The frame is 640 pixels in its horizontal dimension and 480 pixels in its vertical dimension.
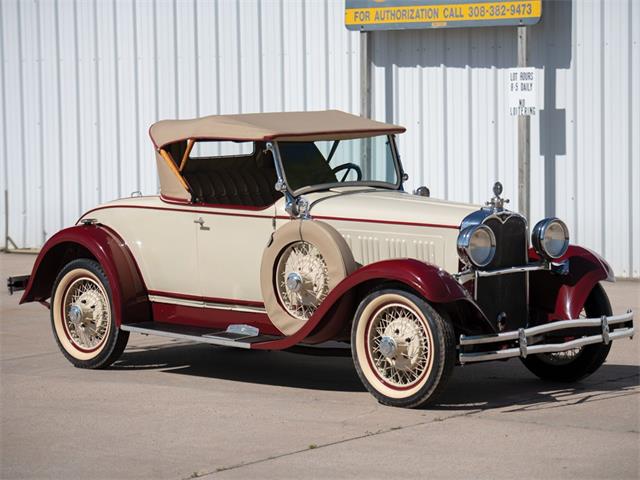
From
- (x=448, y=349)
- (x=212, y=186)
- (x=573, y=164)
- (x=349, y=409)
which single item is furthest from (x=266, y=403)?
(x=573, y=164)

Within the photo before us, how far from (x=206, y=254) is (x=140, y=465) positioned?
257 cm

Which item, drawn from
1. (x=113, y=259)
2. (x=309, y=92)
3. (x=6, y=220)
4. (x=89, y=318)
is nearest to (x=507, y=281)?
(x=113, y=259)

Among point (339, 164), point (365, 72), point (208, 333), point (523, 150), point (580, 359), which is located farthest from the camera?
point (365, 72)

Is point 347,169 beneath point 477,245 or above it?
above

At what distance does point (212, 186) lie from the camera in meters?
8.41

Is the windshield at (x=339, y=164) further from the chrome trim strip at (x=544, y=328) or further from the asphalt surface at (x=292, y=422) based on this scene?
the chrome trim strip at (x=544, y=328)

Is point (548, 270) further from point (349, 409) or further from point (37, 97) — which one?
point (37, 97)

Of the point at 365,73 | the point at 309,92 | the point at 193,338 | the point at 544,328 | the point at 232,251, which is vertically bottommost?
the point at 193,338

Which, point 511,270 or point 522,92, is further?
point 522,92

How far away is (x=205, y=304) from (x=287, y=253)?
880 mm

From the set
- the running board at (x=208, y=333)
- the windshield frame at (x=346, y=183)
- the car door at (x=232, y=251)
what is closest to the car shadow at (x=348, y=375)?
the running board at (x=208, y=333)

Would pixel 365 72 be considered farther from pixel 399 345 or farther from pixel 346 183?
pixel 399 345

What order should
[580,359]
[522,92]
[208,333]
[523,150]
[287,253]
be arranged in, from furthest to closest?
[523,150]
[522,92]
[208,333]
[580,359]
[287,253]

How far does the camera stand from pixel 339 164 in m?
8.20
